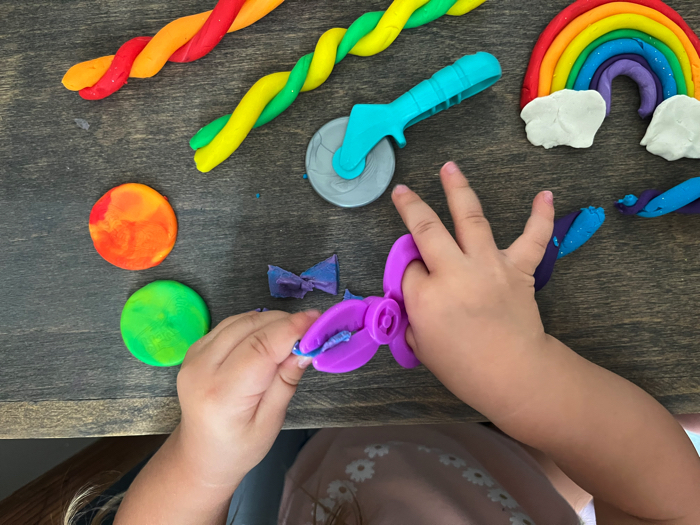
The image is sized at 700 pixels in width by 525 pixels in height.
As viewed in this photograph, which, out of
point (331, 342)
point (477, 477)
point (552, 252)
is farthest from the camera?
point (477, 477)

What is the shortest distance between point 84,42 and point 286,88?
257 mm

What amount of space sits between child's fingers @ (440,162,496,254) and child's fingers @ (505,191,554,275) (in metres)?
0.02

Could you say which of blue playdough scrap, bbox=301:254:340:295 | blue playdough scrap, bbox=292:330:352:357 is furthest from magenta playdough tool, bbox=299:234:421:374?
blue playdough scrap, bbox=301:254:340:295

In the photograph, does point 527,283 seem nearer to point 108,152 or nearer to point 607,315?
point 607,315

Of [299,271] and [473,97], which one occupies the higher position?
[473,97]

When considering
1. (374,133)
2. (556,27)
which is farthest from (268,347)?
(556,27)

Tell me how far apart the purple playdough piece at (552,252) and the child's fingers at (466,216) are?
76 mm

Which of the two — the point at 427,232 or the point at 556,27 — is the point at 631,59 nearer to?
the point at 556,27

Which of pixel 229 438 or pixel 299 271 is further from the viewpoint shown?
pixel 299 271

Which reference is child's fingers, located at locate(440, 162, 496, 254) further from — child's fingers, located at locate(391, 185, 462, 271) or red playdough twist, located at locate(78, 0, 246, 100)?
red playdough twist, located at locate(78, 0, 246, 100)

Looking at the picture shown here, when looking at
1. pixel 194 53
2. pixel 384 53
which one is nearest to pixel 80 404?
pixel 194 53

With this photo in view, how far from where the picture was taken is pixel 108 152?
0.51 meters

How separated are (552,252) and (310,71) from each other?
336mm

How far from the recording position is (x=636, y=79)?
490 millimetres
